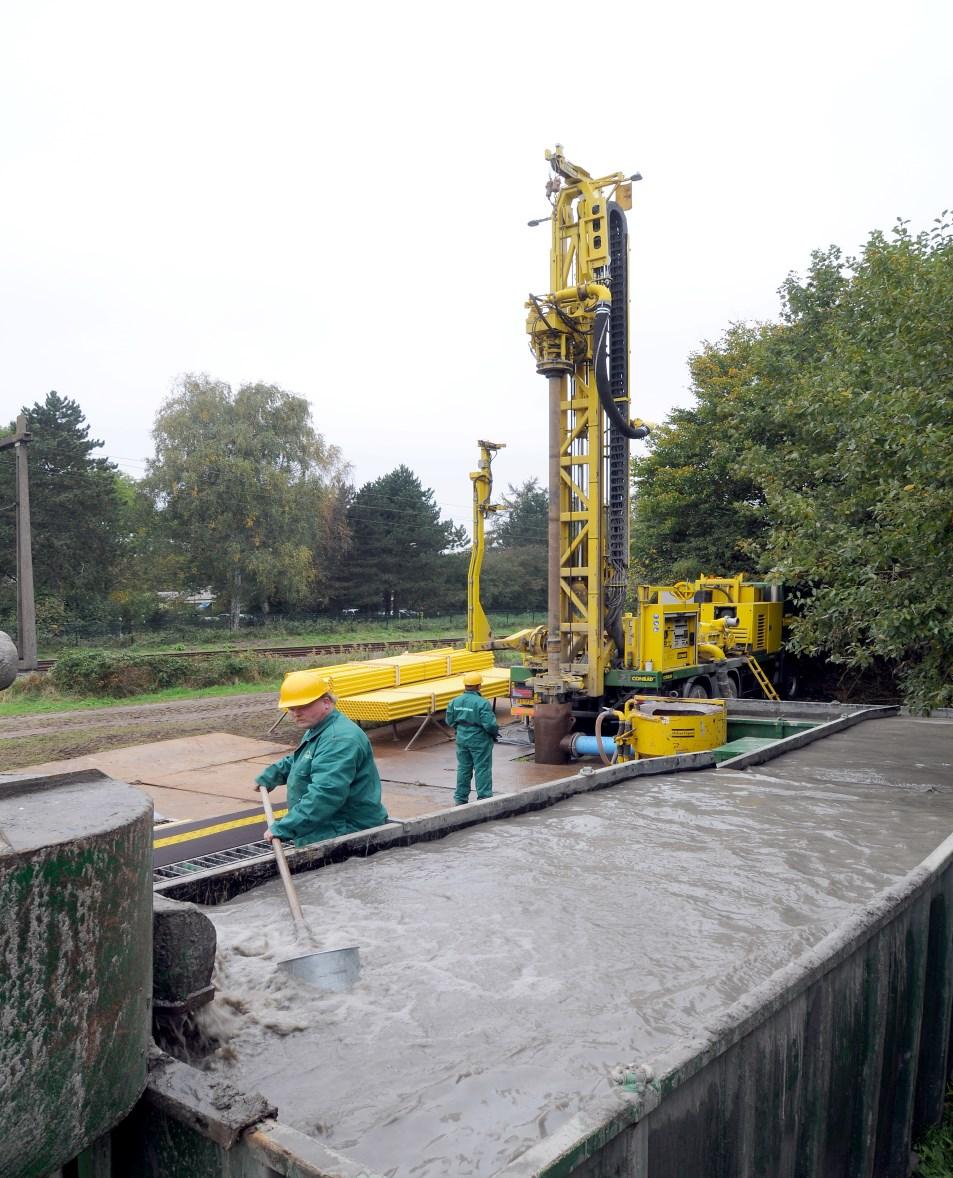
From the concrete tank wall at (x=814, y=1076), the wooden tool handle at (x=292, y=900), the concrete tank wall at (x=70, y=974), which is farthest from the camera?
the wooden tool handle at (x=292, y=900)

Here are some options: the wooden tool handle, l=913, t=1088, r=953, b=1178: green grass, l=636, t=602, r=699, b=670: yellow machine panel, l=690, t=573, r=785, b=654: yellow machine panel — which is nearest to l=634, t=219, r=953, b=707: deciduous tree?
l=690, t=573, r=785, b=654: yellow machine panel

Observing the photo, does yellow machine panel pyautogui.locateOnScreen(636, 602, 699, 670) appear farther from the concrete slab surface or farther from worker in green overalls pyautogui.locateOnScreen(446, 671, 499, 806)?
worker in green overalls pyautogui.locateOnScreen(446, 671, 499, 806)

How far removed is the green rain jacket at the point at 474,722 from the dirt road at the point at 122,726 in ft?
19.7

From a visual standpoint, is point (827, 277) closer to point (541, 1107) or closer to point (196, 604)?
point (541, 1107)

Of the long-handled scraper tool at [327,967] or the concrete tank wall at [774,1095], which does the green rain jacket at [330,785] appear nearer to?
the long-handled scraper tool at [327,967]

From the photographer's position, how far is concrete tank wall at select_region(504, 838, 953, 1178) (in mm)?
2275

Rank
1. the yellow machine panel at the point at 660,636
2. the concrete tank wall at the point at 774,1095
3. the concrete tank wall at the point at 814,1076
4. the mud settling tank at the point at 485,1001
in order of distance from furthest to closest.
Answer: the yellow machine panel at the point at 660,636 → the concrete tank wall at the point at 814,1076 → the concrete tank wall at the point at 774,1095 → the mud settling tank at the point at 485,1001

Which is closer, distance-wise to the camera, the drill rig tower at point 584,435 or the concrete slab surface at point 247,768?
the concrete slab surface at point 247,768

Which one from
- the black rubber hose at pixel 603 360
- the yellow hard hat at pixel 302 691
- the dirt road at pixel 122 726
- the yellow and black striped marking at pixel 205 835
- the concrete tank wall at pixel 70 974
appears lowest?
the dirt road at pixel 122 726

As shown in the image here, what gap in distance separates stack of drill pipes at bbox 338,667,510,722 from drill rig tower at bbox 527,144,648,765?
147 centimetres

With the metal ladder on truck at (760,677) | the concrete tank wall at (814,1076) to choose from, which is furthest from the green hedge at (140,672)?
the concrete tank wall at (814,1076)

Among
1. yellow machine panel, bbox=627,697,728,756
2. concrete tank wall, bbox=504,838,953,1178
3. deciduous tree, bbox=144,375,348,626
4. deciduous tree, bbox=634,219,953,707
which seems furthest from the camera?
deciduous tree, bbox=144,375,348,626

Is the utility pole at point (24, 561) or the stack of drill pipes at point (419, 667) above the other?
the utility pole at point (24, 561)

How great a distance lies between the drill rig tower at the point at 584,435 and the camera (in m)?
11.5
